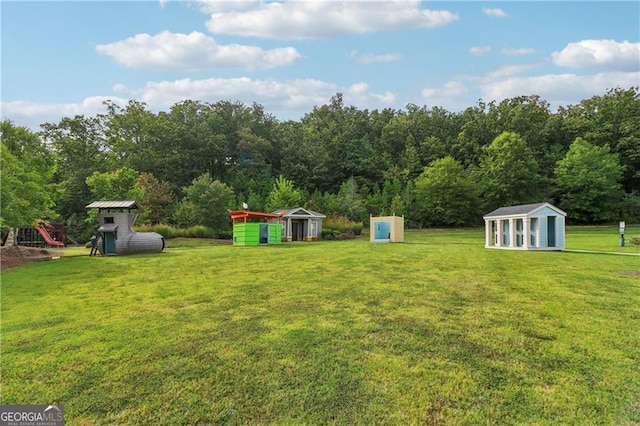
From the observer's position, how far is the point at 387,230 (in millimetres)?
22562

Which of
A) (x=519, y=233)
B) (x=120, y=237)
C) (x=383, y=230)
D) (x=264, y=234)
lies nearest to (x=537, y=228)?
(x=519, y=233)

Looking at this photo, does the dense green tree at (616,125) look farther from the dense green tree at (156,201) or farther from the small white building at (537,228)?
the dense green tree at (156,201)

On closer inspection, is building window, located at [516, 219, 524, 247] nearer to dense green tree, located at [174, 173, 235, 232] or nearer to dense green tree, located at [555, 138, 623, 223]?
dense green tree, located at [174, 173, 235, 232]

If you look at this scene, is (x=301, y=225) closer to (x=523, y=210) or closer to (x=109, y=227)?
(x=109, y=227)

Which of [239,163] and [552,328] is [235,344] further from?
[239,163]

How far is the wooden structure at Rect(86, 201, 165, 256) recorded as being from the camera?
1564 centimetres

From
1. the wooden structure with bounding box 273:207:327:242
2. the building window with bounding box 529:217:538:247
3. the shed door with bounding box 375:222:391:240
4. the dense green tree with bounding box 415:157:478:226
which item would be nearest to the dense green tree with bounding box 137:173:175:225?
the wooden structure with bounding box 273:207:327:242

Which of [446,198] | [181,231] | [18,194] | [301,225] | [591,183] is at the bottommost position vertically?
[181,231]

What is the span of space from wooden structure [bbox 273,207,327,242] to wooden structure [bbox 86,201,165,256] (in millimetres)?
10781

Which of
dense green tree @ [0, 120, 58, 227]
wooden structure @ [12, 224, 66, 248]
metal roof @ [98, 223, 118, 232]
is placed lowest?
wooden structure @ [12, 224, 66, 248]

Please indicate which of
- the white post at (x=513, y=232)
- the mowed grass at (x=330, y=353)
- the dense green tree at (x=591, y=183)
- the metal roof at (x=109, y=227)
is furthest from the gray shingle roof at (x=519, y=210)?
the dense green tree at (x=591, y=183)

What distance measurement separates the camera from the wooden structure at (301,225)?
86.4ft

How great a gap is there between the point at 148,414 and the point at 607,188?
156 feet

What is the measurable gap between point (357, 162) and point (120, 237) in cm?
4006
